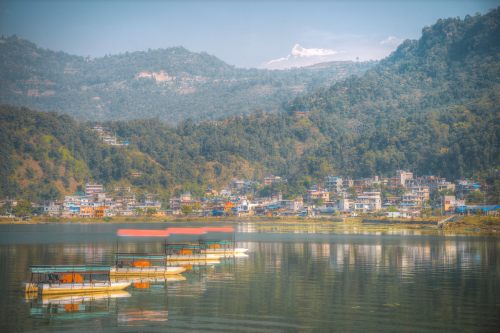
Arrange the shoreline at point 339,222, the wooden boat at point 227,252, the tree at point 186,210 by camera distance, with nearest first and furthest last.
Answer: the wooden boat at point 227,252, the shoreline at point 339,222, the tree at point 186,210

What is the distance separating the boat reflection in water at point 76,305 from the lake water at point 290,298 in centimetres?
7

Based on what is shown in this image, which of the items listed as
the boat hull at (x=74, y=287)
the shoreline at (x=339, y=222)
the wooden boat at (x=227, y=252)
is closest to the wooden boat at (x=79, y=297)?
the boat hull at (x=74, y=287)

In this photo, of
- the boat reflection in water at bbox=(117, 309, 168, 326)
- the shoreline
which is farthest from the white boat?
the shoreline

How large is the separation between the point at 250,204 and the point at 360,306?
158 metres

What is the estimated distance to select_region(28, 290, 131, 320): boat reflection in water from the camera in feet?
129

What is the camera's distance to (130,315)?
39.1 m

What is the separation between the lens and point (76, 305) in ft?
138

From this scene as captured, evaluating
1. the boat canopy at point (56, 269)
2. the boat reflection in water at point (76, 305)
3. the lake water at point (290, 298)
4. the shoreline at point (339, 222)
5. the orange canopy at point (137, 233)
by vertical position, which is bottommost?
the shoreline at point (339, 222)

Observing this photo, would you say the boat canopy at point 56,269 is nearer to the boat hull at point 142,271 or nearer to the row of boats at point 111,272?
the row of boats at point 111,272

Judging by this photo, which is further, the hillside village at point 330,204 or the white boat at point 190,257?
the hillside village at point 330,204

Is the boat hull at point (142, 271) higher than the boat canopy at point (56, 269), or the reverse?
the boat canopy at point (56, 269)

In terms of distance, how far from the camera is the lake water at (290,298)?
3656cm

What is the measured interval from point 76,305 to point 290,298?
1390cm

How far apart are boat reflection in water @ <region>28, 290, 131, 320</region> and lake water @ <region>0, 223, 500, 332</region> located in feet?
0.21
